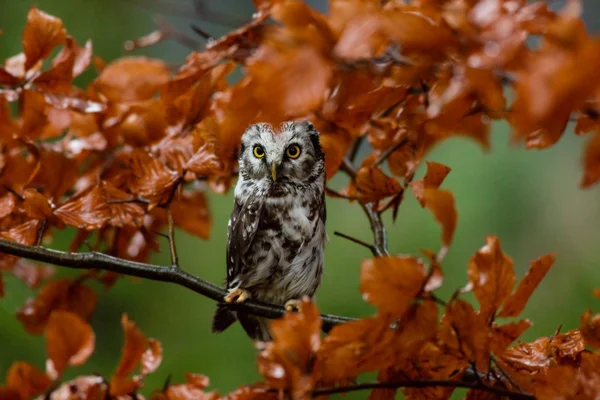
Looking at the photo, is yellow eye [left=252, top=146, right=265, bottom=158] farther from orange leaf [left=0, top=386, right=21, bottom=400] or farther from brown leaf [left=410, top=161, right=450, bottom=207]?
orange leaf [left=0, top=386, right=21, bottom=400]

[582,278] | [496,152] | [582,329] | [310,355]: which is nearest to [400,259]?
[310,355]

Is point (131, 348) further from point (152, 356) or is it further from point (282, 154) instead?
point (282, 154)

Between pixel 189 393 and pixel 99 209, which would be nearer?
pixel 189 393

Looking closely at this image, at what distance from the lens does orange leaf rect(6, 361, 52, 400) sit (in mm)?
572

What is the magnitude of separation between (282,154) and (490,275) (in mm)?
563

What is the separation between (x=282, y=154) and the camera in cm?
113

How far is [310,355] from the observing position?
592 millimetres

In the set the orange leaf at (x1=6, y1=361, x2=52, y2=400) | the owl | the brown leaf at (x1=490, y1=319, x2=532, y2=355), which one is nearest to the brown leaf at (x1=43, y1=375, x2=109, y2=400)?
the orange leaf at (x1=6, y1=361, x2=52, y2=400)

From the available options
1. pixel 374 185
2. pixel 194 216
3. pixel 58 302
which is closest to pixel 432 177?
pixel 374 185

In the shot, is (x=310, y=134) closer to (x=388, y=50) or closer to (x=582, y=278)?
(x=388, y=50)

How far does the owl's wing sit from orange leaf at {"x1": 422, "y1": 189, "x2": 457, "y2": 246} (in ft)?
2.01

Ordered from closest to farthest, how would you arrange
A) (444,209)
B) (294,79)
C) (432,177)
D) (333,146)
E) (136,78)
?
(294,79), (444,209), (136,78), (432,177), (333,146)

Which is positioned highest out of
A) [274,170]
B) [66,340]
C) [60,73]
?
[60,73]

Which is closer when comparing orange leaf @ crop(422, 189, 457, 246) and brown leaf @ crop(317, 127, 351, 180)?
orange leaf @ crop(422, 189, 457, 246)
